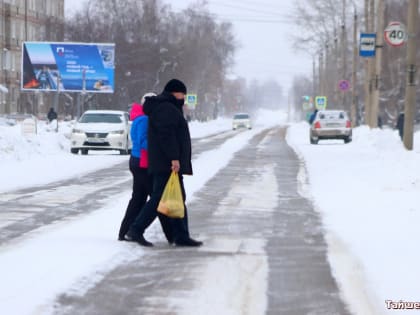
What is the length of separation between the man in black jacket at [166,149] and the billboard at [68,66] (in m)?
51.6

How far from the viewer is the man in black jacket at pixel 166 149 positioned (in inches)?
418

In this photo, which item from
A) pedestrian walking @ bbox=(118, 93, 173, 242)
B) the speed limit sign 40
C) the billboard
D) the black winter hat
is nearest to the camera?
the black winter hat

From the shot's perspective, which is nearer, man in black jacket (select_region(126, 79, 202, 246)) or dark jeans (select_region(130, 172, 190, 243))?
man in black jacket (select_region(126, 79, 202, 246))

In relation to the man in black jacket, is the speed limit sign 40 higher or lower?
higher

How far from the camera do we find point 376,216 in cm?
1379

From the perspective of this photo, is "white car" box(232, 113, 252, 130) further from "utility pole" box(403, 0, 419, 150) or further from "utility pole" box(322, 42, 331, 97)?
"utility pole" box(403, 0, 419, 150)

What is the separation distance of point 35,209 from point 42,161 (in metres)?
14.4

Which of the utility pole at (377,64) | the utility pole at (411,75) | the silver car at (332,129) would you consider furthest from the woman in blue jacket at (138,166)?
the silver car at (332,129)

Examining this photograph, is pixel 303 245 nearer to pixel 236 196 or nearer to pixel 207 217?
pixel 207 217

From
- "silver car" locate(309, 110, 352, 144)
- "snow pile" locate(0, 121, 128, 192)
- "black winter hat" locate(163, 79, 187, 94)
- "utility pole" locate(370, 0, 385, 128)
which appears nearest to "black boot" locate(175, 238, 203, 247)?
"black winter hat" locate(163, 79, 187, 94)

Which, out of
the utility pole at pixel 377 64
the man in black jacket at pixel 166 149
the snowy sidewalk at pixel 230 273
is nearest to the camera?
the snowy sidewalk at pixel 230 273

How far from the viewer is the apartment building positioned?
296 ft

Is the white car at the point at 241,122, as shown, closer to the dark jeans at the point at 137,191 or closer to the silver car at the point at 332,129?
the silver car at the point at 332,129

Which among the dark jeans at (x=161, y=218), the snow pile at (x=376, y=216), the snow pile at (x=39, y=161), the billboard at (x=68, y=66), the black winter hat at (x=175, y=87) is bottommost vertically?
the snow pile at (x=39, y=161)
